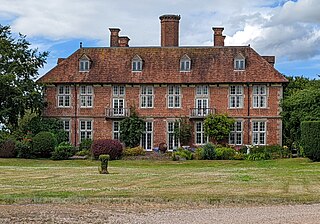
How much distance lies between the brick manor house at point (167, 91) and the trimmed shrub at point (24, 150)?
5.88m

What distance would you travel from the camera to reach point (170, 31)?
57.5m

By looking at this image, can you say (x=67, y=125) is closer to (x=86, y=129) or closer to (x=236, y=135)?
(x=86, y=129)

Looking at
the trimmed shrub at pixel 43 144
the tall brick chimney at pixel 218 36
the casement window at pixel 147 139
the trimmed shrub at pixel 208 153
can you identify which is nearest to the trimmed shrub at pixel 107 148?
the trimmed shrub at pixel 43 144

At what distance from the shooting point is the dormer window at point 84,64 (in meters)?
54.9

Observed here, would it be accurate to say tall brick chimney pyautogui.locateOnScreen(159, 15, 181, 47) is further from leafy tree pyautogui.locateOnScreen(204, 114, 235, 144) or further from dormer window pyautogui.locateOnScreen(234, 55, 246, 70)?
leafy tree pyautogui.locateOnScreen(204, 114, 235, 144)

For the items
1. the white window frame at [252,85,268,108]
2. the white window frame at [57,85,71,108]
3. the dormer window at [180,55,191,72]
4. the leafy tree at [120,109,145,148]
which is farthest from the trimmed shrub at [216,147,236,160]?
the white window frame at [57,85,71,108]

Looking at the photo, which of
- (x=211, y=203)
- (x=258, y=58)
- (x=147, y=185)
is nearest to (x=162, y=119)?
(x=258, y=58)

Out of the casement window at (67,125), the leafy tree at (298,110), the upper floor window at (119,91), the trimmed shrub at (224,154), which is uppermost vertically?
the upper floor window at (119,91)

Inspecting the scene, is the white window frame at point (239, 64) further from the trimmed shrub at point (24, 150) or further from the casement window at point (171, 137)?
the trimmed shrub at point (24, 150)

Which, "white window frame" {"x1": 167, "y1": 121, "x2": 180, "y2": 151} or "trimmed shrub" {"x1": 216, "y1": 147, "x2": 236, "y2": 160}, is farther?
"white window frame" {"x1": 167, "y1": 121, "x2": 180, "y2": 151}

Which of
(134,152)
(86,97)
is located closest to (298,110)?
(134,152)

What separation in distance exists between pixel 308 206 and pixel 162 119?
120 feet

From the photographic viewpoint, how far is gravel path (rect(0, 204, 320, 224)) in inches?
584

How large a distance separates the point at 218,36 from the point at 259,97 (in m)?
7.55
